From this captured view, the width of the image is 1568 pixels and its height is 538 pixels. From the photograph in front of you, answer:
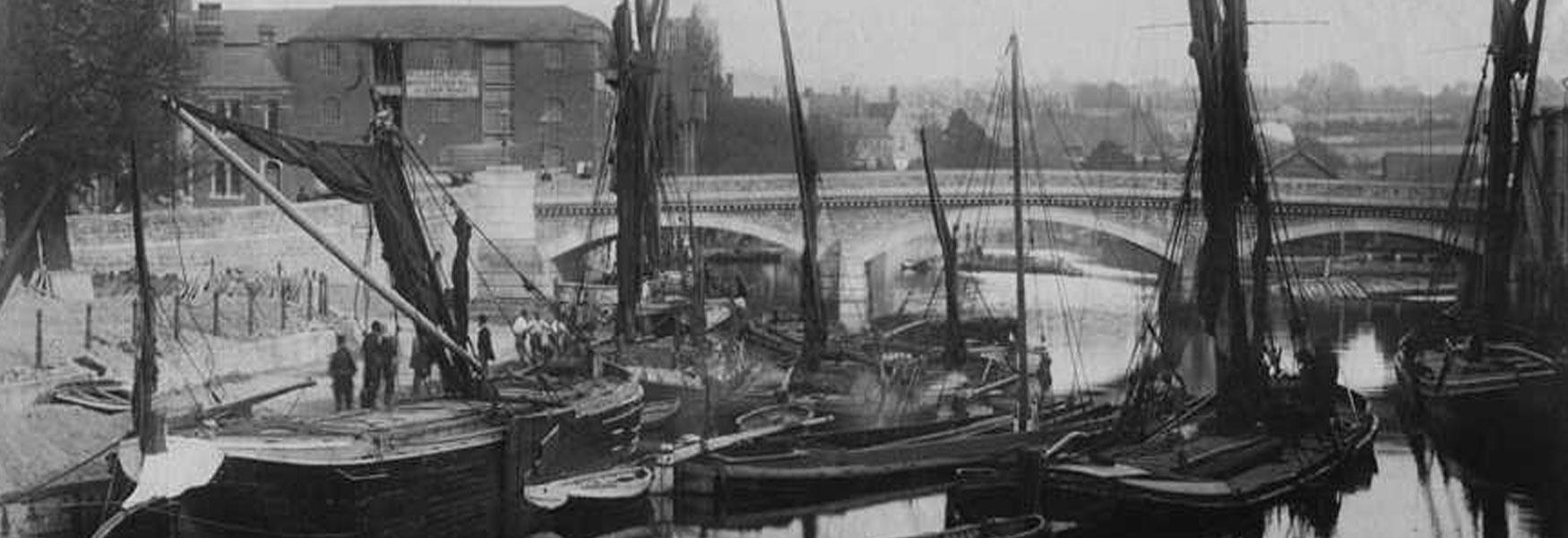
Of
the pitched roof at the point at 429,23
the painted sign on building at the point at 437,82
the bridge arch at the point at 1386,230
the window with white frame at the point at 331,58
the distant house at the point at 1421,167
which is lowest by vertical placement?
the bridge arch at the point at 1386,230

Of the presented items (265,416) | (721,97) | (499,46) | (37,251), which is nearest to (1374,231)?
(721,97)

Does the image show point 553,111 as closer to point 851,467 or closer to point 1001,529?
point 851,467

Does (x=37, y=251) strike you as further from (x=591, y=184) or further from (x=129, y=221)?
(x=591, y=184)

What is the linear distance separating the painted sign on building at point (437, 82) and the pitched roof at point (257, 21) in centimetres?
49

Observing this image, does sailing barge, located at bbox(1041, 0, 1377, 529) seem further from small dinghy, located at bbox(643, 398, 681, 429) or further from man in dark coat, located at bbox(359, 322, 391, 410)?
man in dark coat, located at bbox(359, 322, 391, 410)

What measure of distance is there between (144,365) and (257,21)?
1.63 m

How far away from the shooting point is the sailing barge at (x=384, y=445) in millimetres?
5922

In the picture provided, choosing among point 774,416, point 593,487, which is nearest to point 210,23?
point 593,487

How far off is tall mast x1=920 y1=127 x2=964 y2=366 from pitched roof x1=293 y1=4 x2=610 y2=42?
2.42m

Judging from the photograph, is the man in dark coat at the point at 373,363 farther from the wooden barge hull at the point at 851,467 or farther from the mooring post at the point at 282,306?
A: the wooden barge hull at the point at 851,467

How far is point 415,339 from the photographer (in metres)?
7.11

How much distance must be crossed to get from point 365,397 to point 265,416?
40 cm

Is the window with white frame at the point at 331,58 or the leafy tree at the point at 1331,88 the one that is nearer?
the window with white frame at the point at 331,58

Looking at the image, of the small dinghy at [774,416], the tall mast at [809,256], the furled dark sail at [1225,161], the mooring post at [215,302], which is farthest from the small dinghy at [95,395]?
the furled dark sail at [1225,161]
